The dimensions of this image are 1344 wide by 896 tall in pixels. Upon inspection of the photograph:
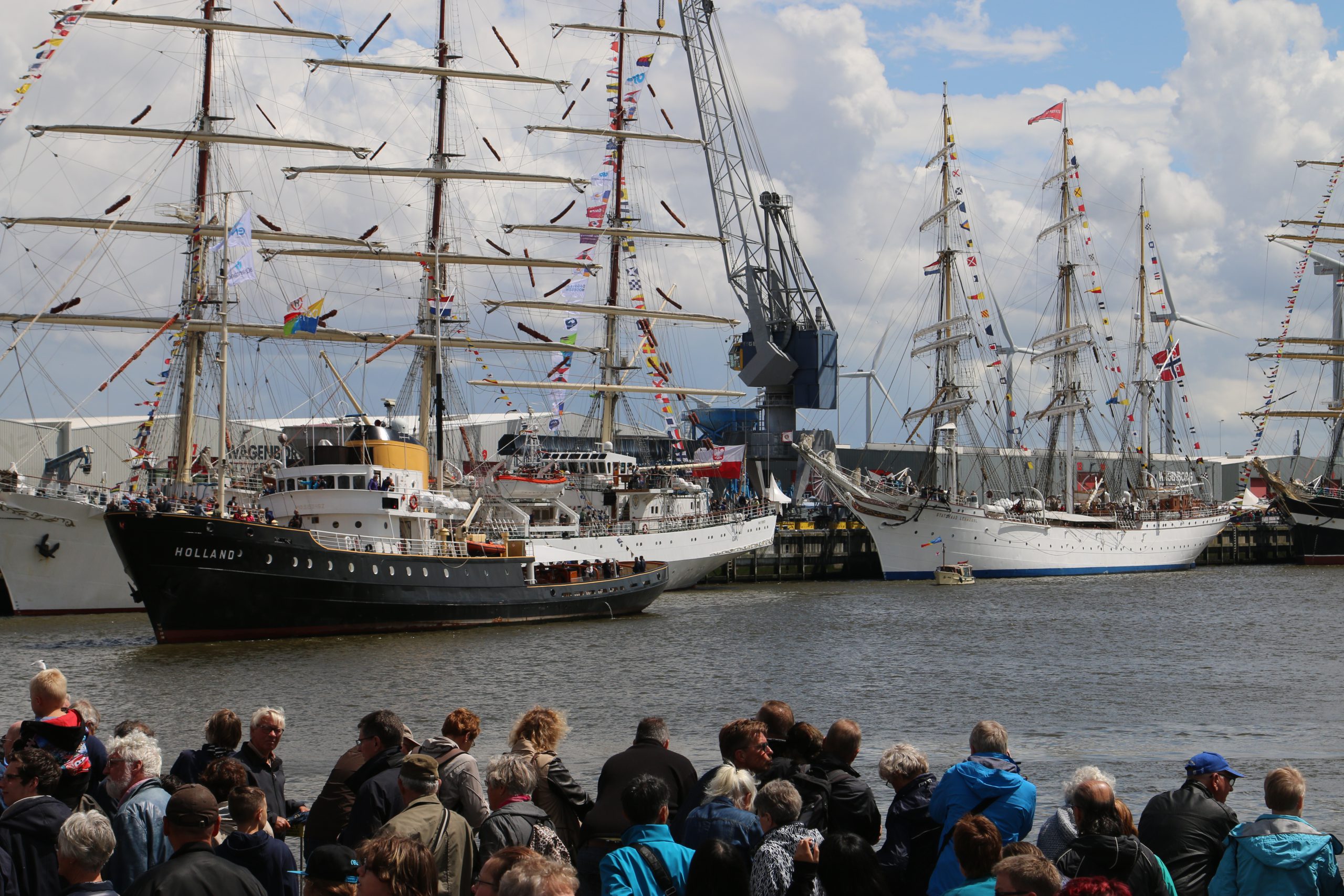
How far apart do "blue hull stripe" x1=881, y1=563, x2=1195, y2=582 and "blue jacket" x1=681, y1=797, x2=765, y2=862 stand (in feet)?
202

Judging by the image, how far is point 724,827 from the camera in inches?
288

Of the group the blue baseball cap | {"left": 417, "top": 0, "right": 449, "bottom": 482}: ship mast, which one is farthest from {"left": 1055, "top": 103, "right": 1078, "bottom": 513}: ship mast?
the blue baseball cap

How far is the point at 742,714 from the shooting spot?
22.6 m

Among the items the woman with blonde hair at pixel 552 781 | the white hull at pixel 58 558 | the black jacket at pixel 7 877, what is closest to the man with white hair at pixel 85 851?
the black jacket at pixel 7 877

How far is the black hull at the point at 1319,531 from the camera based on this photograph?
7681 centimetres

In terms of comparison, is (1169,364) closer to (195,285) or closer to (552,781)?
(195,285)

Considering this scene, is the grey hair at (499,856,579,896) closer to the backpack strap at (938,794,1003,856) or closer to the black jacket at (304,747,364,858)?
the backpack strap at (938,794,1003,856)

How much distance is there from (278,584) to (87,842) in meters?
30.4

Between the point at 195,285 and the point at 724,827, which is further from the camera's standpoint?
the point at 195,285

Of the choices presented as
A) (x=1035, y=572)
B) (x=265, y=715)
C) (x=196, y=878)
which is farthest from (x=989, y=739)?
(x=1035, y=572)

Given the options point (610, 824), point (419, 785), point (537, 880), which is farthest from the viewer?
point (610, 824)

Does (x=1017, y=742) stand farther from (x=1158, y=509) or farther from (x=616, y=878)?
(x=1158, y=509)

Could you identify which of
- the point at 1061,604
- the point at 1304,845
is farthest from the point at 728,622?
the point at 1304,845

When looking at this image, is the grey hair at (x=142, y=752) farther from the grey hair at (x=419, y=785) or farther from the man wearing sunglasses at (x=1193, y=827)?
the man wearing sunglasses at (x=1193, y=827)
